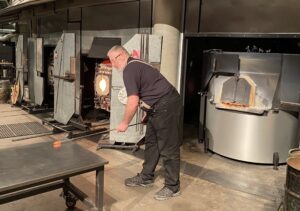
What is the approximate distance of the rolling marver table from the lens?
2113 mm

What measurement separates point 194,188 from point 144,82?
1301 millimetres

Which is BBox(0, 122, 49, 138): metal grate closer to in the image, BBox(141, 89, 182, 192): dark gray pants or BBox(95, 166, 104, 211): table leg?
BBox(141, 89, 182, 192): dark gray pants

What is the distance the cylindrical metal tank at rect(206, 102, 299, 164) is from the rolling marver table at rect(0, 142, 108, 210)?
2.26m

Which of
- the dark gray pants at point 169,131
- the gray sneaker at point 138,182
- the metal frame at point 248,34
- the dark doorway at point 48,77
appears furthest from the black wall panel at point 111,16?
the gray sneaker at point 138,182

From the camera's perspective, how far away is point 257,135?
4.08 m

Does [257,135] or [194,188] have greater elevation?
[257,135]

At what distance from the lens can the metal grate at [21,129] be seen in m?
5.36

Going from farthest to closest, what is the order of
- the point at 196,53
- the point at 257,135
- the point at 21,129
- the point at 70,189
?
the point at 196,53 < the point at 21,129 < the point at 257,135 < the point at 70,189

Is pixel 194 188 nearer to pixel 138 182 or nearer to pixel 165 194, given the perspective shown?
pixel 165 194

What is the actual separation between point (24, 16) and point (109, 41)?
421 centimetres

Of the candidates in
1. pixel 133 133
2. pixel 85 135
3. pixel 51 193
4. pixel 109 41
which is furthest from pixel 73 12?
pixel 51 193

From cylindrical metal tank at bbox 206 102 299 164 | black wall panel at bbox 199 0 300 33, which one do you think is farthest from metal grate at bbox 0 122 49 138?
black wall panel at bbox 199 0 300 33

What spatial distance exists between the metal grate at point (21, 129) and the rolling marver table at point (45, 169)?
285 cm

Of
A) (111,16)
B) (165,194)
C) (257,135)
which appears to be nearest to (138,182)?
(165,194)
